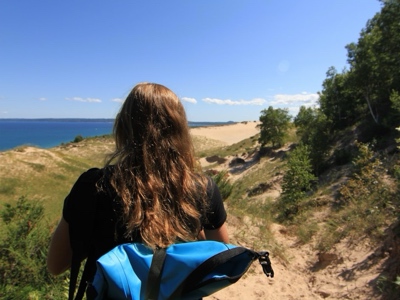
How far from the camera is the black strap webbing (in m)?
1.27

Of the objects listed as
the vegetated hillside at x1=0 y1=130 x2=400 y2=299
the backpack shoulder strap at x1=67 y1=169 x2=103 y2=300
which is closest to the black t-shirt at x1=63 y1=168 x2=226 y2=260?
the backpack shoulder strap at x1=67 y1=169 x2=103 y2=300

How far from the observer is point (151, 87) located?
5.81ft

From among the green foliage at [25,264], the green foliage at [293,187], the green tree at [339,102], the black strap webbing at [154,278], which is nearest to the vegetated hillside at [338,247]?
the green foliage at [293,187]

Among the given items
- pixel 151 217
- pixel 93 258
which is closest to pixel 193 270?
pixel 151 217

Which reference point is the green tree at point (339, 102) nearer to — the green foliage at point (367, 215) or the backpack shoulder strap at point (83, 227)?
the green foliage at point (367, 215)

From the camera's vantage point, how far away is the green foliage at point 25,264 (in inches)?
147

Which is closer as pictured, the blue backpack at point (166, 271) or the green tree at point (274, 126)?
the blue backpack at point (166, 271)

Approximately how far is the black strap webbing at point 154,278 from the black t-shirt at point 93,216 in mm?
235

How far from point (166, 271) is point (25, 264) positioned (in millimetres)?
3644

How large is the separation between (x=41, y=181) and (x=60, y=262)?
20003mm

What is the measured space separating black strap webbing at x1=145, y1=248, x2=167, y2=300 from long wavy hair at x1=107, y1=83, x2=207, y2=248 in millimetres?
132

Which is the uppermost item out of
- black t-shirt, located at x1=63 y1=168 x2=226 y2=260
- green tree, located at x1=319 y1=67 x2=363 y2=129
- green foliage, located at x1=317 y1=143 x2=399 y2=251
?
green tree, located at x1=319 y1=67 x2=363 y2=129

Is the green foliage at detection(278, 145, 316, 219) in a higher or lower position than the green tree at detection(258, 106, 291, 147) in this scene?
Result: lower

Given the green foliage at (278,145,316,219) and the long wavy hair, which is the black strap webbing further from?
the green foliage at (278,145,316,219)
